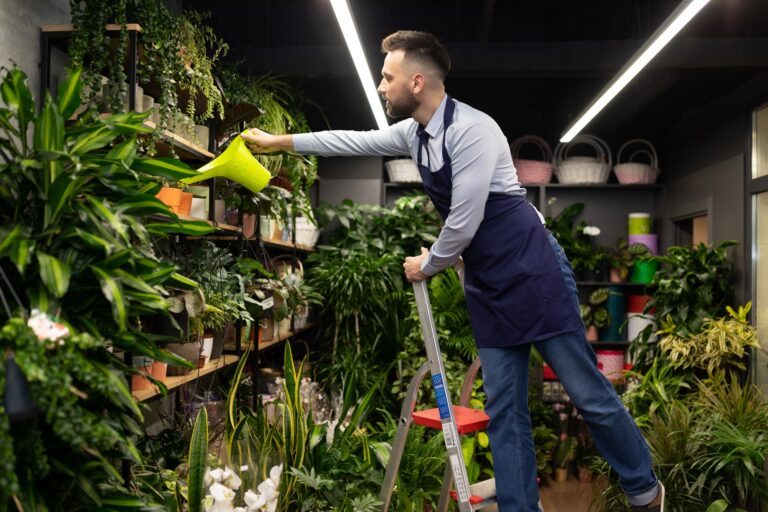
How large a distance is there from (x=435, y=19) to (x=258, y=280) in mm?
3299

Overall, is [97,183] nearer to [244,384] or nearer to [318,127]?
[244,384]

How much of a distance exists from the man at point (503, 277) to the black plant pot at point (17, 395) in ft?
4.06

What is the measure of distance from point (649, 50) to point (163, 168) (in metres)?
2.45

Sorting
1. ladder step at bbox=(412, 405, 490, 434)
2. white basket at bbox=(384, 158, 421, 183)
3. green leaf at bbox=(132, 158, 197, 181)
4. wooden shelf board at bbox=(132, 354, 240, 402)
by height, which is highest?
white basket at bbox=(384, 158, 421, 183)

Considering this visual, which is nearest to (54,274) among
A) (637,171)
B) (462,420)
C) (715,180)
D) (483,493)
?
(462,420)

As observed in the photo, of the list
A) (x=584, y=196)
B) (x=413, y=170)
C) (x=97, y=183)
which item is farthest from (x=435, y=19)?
(x=97, y=183)

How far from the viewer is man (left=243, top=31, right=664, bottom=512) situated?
216 centimetres

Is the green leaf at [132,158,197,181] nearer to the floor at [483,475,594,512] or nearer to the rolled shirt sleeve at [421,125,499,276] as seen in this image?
the rolled shirt sleeve at [421,125,499,276]

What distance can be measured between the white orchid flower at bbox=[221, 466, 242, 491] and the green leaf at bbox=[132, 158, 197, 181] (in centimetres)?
97

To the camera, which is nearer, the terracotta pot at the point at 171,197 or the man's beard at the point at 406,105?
the man's beard at the point at 406,105

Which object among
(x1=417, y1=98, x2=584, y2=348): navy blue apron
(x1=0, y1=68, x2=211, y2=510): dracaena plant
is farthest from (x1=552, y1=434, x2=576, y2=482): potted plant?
(x1=0, y1=68, x2=211, y2=510): dracaena plant

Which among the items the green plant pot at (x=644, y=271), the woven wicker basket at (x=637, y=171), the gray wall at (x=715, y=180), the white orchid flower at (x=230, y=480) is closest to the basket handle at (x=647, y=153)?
the woven wicker basket at (x=637, y=171)

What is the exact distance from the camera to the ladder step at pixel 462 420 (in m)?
2.28

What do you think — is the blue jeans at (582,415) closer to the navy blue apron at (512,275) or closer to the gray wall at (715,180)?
the navy blue apron at (512,275)
